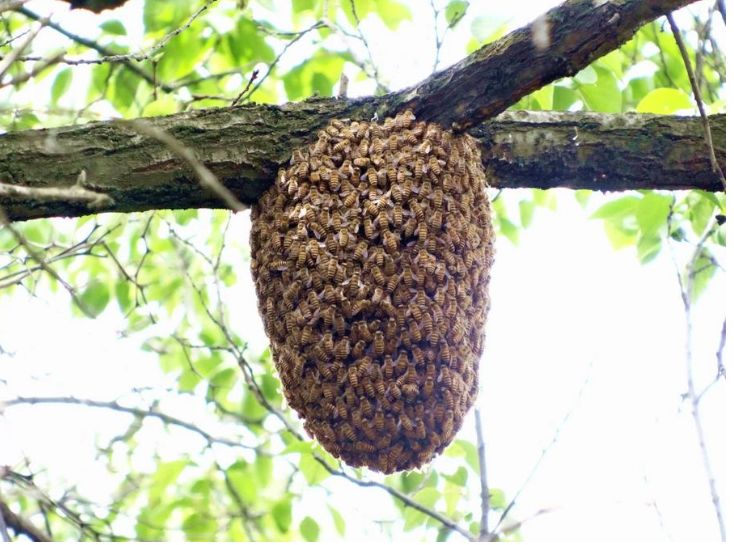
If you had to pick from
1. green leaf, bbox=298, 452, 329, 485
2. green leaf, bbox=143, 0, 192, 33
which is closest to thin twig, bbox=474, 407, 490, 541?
green leaf, bbox=298, 452, 329, 485

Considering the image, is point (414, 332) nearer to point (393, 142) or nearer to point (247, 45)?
point (393, 142)

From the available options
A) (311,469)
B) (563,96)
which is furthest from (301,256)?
(311,469)

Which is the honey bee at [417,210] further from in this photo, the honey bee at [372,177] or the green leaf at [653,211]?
the green leaf at [653,211]

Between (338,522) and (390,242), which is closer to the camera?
(390,242)

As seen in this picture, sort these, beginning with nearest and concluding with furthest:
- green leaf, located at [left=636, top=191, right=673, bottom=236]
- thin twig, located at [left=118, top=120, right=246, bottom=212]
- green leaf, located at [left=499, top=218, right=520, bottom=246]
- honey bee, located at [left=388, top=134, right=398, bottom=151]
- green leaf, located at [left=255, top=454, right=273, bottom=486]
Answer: thin twig, located at [left=118, top=120, right=246, bottom=212], honey bee, located at [left=388, top=134, right=398, bottom=151], green leaf, located at [left=636, top=191, right=673, bottom=236], green leaf, located at [left=255, top=454, right=273, bottom=486], green leaf, located at [left=499, top=218, right=520, bottom=246]

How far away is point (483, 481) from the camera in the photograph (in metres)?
2.60

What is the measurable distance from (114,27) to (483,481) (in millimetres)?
1949

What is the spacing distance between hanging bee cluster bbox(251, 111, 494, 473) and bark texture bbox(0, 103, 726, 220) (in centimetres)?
8

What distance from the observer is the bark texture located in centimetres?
198

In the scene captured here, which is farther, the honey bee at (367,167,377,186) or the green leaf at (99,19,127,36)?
the green leaf at (99,19,127,36)

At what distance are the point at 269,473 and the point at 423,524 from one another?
29.8 inches

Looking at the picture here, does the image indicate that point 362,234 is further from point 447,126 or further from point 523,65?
point 523,65

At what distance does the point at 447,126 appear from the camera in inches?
81.4

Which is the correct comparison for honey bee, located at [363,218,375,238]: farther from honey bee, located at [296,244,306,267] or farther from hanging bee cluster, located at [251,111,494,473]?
honey bee, located at [296,244,306,267]
